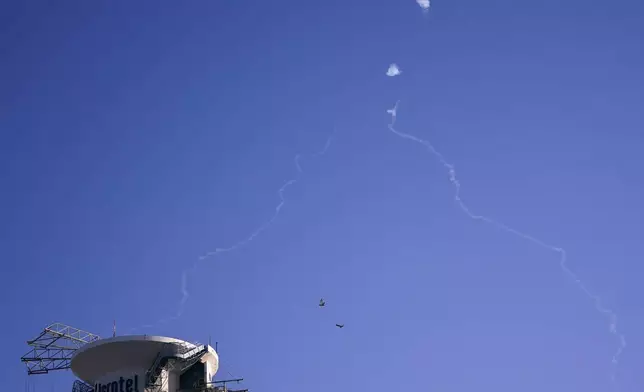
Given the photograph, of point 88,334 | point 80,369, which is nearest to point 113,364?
point 80,369

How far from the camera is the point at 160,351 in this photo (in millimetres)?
157750

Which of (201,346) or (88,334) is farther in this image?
(88,334)

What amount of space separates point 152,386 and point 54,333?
2909cm

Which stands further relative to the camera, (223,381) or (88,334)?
(88,334)

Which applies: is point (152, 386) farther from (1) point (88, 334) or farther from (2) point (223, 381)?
(1) point (88, 334)

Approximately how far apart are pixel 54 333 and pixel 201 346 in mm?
28226

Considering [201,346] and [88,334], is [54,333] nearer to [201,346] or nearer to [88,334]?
[88,334]

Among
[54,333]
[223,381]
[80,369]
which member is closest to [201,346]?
[223,381]

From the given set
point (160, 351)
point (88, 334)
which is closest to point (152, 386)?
point (160, 351)

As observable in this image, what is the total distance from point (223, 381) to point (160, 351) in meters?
10.0

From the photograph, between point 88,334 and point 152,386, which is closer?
point 152,386

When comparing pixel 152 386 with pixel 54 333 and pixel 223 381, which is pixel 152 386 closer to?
pixel 223 381

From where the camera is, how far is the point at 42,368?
179750mm

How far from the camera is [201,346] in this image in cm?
16212
